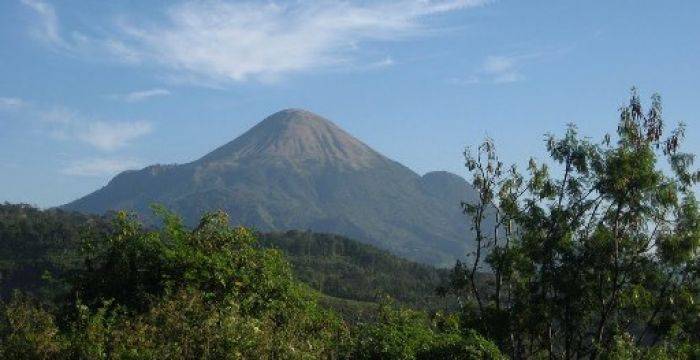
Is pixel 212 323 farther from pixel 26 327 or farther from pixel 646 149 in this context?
pixel 646 149

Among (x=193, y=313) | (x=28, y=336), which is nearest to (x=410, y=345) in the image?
(x=193, y=313)

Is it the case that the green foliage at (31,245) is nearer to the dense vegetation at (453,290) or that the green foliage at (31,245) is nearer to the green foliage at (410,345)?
the dense vegetation at (453,290)

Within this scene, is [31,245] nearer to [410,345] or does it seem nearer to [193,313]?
[410,345]

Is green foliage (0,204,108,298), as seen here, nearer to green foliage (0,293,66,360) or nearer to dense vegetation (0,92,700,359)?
dense vegetation (0,92,700,359)

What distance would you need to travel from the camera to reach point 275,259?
2050cm

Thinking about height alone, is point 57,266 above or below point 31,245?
below

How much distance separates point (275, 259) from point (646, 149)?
40.7ft

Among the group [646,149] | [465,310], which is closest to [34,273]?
[465,310]

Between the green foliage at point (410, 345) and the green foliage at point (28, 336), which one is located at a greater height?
the green foliage at point (28, 336)

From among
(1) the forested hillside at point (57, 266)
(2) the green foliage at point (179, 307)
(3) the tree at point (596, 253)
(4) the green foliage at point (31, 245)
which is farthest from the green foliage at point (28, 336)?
(4) the green foliage at point (31, 245)

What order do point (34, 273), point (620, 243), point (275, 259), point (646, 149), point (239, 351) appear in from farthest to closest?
point (34, 273), point (620, 243), point (646, 149), point (275, 259), point (239, 351)

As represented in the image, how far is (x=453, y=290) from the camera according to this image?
3000 centimetres

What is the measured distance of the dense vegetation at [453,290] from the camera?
40.4 feet

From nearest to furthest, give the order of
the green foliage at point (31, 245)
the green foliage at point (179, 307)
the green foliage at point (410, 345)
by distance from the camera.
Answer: the green foliage at point (179, 307), the green foliage at point (410, 345), the green foliage at point (31, 245)
